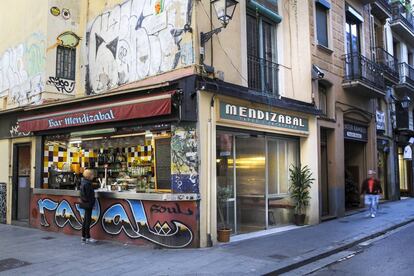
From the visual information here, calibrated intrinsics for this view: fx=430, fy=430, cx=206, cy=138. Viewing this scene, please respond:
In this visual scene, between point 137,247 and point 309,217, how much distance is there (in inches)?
231

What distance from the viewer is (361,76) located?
1569cm

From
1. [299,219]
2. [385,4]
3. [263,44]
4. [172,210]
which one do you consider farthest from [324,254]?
[385,4]

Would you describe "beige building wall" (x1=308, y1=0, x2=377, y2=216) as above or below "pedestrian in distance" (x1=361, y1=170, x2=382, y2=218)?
above

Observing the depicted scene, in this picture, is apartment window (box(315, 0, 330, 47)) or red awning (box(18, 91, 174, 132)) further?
apartment window (box(315, 0, 330, 47))

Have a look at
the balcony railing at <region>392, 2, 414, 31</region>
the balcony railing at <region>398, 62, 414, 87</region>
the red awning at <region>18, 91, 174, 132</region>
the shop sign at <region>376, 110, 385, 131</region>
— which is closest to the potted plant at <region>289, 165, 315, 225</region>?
the red awning at <region>18, 91, 174, 132</region>

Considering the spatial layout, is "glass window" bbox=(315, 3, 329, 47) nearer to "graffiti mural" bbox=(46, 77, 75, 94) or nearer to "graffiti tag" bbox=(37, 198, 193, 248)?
"graffiti mural" bbox=(46, 77, 75, 94)

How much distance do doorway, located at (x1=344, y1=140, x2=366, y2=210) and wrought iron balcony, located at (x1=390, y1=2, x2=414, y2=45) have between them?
7749mm

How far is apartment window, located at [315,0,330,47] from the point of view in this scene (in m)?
14.5

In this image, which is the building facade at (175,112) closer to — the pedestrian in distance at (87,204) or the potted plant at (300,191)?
the potted plant at (300,191)

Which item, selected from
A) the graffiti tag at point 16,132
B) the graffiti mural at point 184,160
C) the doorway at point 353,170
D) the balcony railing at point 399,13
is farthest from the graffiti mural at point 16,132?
the balcony railing at point 399,13

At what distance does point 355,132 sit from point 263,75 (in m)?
6.05

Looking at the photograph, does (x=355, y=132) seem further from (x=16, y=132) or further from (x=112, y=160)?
(x=16, y=132)

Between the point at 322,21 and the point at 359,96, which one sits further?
the point at 359,96

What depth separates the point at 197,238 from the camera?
9.18 metres
